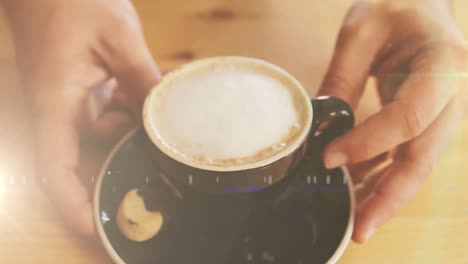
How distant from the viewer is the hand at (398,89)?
44 cm

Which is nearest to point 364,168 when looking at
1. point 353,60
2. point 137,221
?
point 353,60

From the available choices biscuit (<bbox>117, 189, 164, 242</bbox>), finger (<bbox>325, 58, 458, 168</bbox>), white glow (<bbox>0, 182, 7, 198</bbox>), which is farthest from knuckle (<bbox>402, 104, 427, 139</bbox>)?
white glow (<bbox>0, 182, 7, 198</bbox>)

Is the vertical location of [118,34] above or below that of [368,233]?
above

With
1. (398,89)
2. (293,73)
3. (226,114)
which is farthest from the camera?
(293,73)

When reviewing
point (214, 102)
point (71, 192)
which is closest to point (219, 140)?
point (214, 102)

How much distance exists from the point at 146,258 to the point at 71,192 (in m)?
0.11

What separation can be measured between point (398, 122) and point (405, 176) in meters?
0.07

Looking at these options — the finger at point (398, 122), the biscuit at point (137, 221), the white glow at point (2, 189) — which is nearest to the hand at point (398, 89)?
the finger at point (398, 122)

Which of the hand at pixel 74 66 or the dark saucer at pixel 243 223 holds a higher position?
the hand at pixel 74 66

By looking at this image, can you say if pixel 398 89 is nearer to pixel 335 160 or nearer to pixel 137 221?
pixel 335 160

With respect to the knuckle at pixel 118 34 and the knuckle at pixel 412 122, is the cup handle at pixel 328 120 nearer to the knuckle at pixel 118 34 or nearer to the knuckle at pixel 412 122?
the knuckle at pixel 412 122

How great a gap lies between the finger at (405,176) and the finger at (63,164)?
27 cm

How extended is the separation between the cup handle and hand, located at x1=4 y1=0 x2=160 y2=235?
215 millimetres

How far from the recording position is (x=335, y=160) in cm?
43
